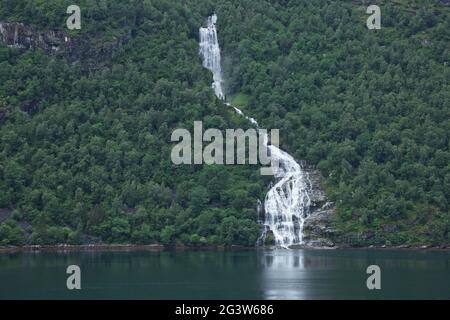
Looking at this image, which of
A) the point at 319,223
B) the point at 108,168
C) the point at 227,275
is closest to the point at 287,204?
the point at 319,223

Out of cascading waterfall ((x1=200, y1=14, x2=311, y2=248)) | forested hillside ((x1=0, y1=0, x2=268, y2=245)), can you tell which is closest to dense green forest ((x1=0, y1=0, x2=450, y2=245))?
forested hillside ((x1=0, y1=0, x2=268, y2=245))

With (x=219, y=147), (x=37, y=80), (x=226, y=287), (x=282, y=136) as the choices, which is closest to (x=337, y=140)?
(x=282, y=136)

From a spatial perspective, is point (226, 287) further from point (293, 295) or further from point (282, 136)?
point (282, 136)

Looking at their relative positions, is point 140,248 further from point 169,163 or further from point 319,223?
point 319,223

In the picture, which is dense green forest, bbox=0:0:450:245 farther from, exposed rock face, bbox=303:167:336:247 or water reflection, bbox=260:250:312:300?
water reflection, bbox=260:250:312:300

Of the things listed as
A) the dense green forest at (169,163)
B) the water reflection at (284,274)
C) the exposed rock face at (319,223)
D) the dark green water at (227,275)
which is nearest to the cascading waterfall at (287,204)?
the exposed rock face at (319,223)

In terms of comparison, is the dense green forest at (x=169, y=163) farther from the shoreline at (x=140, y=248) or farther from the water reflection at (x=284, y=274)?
the water reflection at (x=284, y=274)
